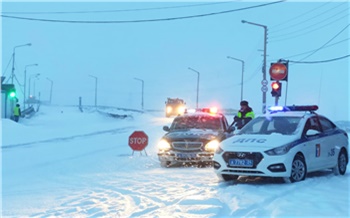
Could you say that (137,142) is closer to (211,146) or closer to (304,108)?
(211,146)

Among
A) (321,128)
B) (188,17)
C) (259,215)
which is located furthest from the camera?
(188,17)

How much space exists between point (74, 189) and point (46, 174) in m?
3.01

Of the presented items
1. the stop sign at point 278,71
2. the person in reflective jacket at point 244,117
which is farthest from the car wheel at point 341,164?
the stop sign at point 278,71

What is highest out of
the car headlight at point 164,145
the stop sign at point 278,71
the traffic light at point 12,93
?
the stop sign at point 278,71

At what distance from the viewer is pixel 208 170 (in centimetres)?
1284

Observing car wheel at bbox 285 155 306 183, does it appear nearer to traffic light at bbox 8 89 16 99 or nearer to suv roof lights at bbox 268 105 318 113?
suv roof lights at bbox 268 105 318 113

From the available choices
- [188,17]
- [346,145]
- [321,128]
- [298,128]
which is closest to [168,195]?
[298,128]

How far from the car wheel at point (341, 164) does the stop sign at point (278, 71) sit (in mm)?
8568

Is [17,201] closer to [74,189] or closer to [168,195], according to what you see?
Result: [74,189]

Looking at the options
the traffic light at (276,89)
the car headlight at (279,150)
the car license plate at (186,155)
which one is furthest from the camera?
the traffic light at (276,89)

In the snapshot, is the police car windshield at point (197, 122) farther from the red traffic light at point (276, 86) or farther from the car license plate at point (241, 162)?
the red traffic light at point (276, 86)

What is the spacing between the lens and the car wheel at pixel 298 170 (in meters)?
10.1

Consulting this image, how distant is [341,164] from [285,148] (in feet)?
8.77

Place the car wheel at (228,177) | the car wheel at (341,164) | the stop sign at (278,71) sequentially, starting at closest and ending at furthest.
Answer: the car wheel at (228,177), the car wheel at (341,164), the stop sign at (278,71)
